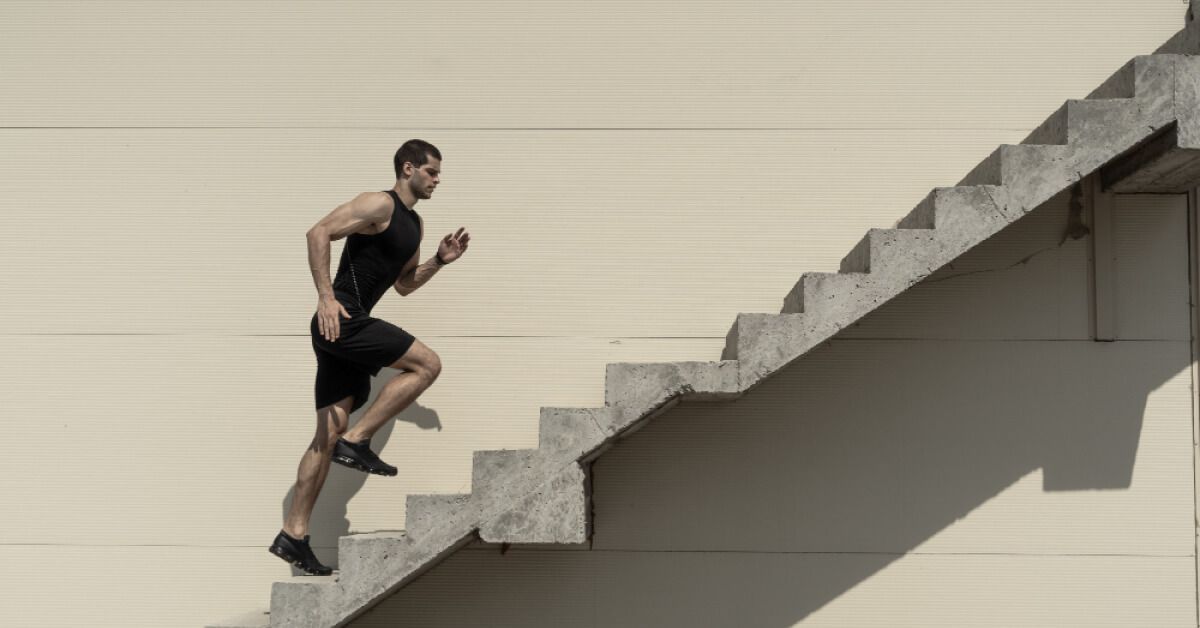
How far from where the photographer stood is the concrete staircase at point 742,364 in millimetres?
5430

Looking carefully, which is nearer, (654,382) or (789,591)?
(654,382)

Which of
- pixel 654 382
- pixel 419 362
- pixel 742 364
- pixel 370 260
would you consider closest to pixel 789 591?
pixel 742 364

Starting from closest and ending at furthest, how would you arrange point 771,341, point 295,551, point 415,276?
point 771,341 → point 295,551 → point 415,276

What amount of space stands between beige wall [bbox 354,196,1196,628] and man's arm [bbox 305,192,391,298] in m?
1.89

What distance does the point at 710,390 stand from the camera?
550cm

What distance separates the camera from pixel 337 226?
221 inches

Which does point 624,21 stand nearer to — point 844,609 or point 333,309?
point 333,309

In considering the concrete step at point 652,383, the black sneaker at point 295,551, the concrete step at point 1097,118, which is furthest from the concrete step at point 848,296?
the black sneaker at point 295,551

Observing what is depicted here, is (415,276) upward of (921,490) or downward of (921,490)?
upward

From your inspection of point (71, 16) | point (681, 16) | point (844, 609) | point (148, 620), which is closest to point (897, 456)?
point (844, 609)

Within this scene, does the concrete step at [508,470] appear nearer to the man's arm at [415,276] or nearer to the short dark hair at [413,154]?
the man's arm at [415,276]

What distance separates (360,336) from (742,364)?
1777 millimetres

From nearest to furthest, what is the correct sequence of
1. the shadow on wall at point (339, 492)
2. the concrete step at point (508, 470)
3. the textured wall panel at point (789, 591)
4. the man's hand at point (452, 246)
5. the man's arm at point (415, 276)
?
the concrete step at point (508, 470) → the man's hand at point (452, 246) → the man's arm at point (415, 276) → the textured wall panel at point (789, 591) → the shadow on wall at point (339, 492)

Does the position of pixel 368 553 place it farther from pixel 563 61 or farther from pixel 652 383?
pixel 563 61
